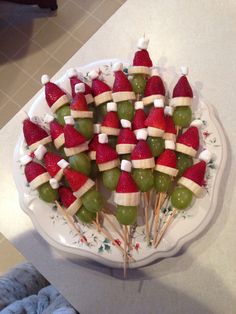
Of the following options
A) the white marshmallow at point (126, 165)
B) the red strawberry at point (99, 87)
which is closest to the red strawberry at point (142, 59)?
the red strawberry at point (99, 87)

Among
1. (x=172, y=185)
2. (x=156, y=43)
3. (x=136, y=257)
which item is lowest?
(x=136, y=257)

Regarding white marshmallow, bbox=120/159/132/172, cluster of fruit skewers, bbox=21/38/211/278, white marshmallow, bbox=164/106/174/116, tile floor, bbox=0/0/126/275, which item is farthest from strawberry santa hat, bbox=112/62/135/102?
tile floor, bbox=0/0/126/275

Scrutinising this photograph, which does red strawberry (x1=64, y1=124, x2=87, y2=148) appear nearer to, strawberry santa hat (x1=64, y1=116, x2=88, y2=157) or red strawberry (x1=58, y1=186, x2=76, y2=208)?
strawberry santa hat (x1=64, y1=116, x2=88, y2=157)

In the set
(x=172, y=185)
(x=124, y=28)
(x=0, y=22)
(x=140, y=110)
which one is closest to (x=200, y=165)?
(x=172, y=185)

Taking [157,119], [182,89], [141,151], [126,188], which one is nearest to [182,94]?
[182,89]

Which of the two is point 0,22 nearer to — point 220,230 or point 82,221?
point 82,221
